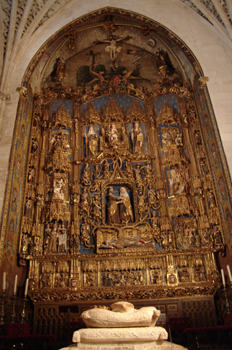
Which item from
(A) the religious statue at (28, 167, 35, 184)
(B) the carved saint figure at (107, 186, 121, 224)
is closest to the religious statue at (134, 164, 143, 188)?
(B) the carved saint figure at (107, 186, 121, 224)

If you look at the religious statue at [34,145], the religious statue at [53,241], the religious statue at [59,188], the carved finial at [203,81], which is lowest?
the religious statue at [53,241]

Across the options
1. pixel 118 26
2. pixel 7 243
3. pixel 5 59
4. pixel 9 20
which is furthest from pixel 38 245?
pixel 118 26

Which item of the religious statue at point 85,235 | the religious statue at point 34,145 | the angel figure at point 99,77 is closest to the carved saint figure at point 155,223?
the religious statue at point 85,235

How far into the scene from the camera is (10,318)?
361 inches

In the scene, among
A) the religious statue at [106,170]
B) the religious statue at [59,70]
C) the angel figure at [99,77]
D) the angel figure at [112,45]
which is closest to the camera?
the religious statue at [106,170]

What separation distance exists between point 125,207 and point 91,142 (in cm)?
328

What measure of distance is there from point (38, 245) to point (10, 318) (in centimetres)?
260

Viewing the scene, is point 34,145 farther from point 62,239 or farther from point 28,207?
point 62,239

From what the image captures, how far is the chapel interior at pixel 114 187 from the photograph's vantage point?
10133 mm

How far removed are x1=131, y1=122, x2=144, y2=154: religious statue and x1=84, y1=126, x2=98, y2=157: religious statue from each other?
5.16 ft

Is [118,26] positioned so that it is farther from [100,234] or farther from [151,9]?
[100,234]

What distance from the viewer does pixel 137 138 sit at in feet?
45.3

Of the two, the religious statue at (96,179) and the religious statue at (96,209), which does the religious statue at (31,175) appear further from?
the religious statue at (96,209)

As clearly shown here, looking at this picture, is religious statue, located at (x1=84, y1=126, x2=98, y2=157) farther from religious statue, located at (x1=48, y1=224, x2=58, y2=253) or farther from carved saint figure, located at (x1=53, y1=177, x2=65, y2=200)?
religious statue, located at (x1=48, y1=224, x2=58, y2=253)
